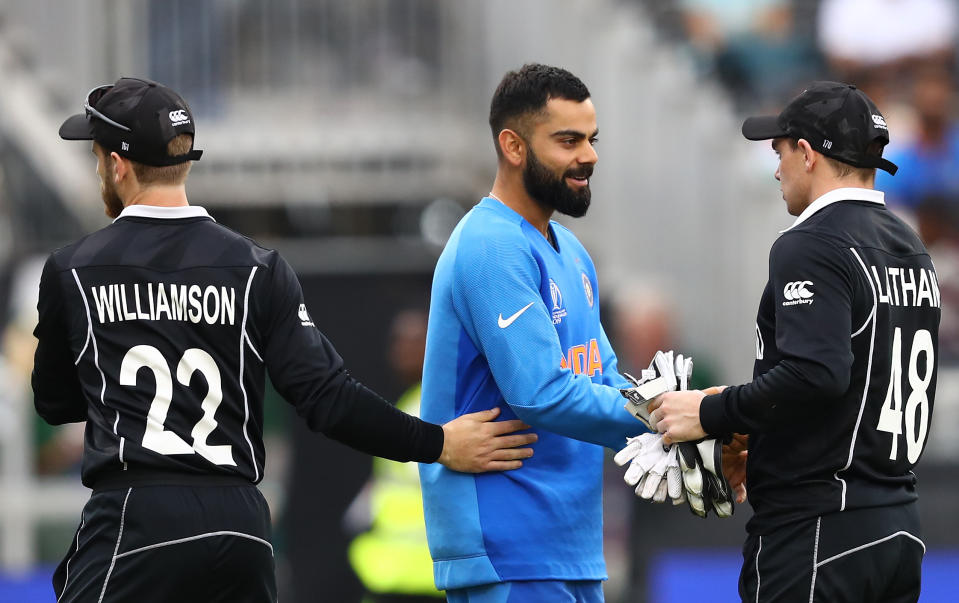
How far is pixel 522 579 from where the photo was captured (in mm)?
4820

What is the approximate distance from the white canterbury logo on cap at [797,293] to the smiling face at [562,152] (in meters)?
0.81

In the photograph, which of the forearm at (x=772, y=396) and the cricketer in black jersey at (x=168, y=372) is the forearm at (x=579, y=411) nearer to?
the forearm at (x=772, y=396)

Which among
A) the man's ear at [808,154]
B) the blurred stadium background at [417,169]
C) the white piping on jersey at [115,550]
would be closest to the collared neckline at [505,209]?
the man's ear at [808,154]

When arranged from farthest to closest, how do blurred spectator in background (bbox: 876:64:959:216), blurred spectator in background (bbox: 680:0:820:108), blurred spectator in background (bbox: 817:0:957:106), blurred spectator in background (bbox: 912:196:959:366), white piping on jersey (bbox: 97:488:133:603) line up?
blurred spectator in background (bbox: 680:0:820:108) < blurred spectator in background (bbox: 817:0:957:106) < blurred spectator in background (bbox: 876:64:959:216) < blurred spectator in background (bbox: 912:196:959:366) < white piping on jersey (bbox: 97:488:133:603)

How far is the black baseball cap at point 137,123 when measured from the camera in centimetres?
460

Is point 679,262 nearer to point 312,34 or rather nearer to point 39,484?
point 312,34

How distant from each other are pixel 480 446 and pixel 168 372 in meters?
0.99

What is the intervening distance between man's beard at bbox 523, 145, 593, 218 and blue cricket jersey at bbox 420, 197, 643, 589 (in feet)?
0.35

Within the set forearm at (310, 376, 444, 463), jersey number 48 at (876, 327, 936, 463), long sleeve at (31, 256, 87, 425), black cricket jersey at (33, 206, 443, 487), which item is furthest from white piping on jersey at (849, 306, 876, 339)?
long sleeve at (31, 256, 87, 425)

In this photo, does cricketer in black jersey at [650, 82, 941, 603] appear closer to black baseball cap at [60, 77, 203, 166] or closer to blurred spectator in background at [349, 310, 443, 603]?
black baseball cap at [60, 77, 203, 166]

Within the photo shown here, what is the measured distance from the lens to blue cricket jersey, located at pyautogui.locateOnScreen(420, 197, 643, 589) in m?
4.82

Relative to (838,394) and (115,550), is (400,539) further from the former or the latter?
(838,394)

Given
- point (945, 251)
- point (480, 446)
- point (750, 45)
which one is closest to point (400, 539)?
point (480, 446)

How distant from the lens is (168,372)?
14.7 feet
